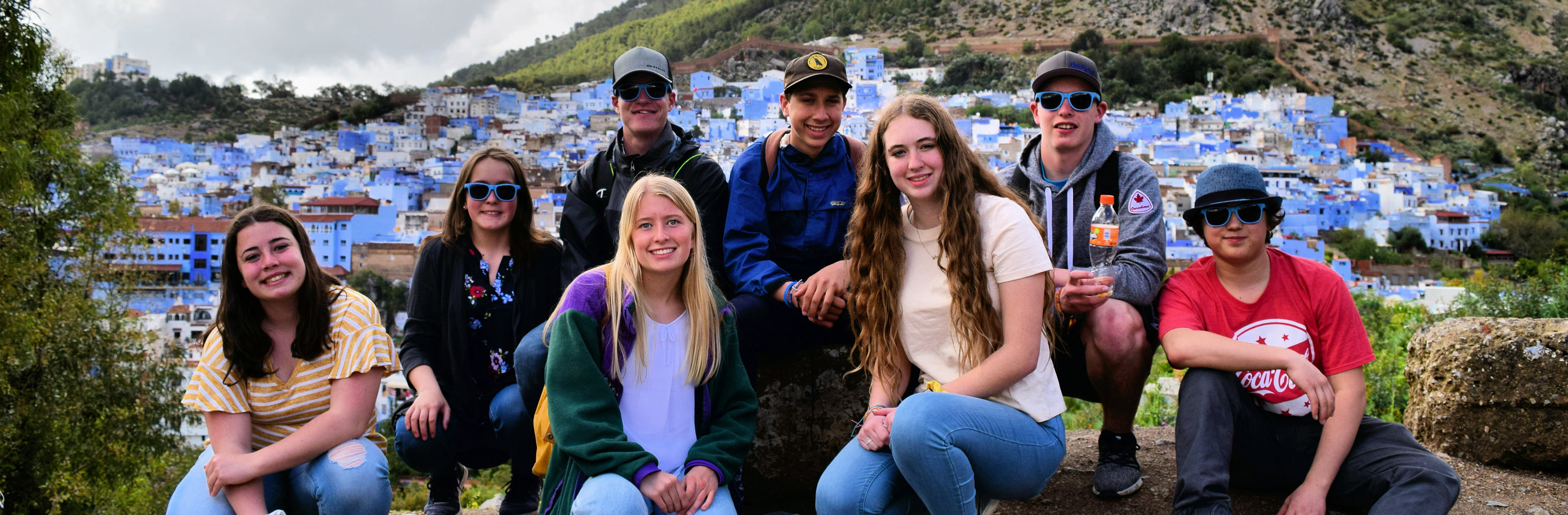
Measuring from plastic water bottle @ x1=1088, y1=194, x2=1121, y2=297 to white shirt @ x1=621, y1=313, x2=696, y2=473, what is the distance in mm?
988

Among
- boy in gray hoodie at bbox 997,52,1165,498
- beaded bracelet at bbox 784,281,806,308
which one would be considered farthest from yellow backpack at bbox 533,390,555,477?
boy in gray hoodie at bbox 997,52,1165,498

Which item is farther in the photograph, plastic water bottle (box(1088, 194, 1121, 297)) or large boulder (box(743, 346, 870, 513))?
large boulder (box(743, 346, 870, 513))

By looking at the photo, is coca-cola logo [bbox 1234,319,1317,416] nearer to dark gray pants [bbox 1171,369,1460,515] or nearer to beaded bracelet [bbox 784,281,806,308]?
dark gray pants [bbox 1171,369,1460,515]

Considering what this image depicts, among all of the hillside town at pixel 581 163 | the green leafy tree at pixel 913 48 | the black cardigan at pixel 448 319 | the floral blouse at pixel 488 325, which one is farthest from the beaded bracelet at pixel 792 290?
the green leafy tree at pixel 913 48

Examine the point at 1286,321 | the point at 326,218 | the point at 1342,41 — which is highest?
the point at 1342,41

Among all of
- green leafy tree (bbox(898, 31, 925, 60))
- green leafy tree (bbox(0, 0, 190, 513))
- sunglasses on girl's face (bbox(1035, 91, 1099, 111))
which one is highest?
green leafy tree (bbox(898, 31, 925, 60))

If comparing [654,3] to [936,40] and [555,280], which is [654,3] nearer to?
[936,40]

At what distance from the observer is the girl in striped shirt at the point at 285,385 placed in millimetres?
1884

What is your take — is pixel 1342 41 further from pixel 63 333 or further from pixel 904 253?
pixel 904 253

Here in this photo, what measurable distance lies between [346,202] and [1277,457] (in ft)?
157

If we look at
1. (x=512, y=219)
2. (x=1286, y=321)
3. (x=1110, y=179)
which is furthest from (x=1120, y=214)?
(x=512, y=219)

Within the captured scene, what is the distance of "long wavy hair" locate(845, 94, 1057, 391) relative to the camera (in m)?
1.83

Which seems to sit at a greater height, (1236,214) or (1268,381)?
(1236,214)

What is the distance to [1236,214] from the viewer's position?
1958mm
